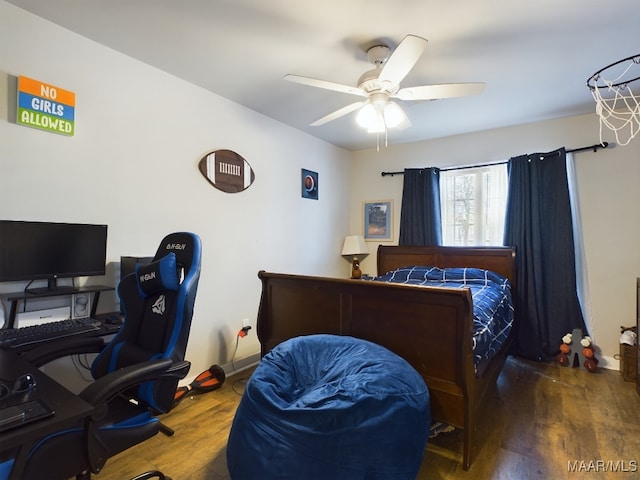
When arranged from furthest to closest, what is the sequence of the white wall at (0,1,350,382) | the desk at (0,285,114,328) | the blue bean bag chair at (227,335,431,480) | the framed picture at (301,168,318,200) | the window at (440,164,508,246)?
1. the framed picture at (301,168,318,200)
2. the window at (440,164,508,246)
3. the white wall at (0,1,350,382)
4. the desk at (0,285,114,328)
5. the blue bean bag chair at (227,335,431,480)

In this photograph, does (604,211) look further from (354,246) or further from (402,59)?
(402,59)

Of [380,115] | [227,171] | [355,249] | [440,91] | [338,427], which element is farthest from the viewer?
[355,249]

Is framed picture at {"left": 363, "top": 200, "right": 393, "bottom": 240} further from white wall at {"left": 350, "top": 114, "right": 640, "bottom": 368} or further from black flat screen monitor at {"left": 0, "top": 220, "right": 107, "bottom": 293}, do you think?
black flat screen monitor at {"left": 0, "top": 220, "right": 107, "bottom": 293}

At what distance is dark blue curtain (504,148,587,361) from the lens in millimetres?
3270

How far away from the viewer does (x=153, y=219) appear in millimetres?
2508

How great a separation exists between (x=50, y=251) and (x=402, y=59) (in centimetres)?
217

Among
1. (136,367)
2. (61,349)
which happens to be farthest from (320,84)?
(61,349)

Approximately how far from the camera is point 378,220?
4531 millimetres

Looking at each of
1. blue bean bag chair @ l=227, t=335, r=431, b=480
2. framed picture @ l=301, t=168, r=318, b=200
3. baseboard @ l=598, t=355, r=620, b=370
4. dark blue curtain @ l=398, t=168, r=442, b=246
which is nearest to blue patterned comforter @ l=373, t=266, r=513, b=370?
dark blue curtain @ l=398, t=168, r=442, b=246

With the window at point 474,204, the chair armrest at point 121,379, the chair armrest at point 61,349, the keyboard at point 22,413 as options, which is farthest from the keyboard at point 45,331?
the window at point 474,204

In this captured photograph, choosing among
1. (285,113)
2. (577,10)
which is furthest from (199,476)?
(577,10)

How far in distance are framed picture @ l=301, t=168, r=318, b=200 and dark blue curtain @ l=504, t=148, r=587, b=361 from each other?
2105mm

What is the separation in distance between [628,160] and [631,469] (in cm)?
261

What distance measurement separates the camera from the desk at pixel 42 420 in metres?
0.83
